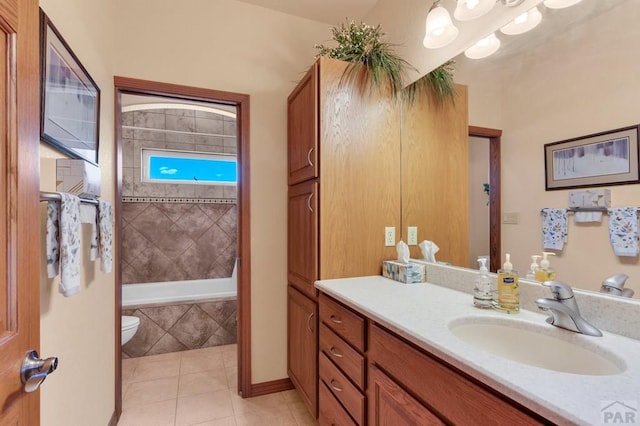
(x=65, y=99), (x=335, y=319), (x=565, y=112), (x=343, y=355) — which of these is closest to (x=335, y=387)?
(x=343, y=355)

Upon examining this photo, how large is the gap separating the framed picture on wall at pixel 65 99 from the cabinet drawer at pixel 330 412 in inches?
62.3

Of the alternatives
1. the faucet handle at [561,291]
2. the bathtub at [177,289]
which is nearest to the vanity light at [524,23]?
the faucet handle at [561,291]

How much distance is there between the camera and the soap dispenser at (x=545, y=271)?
1.16 meters

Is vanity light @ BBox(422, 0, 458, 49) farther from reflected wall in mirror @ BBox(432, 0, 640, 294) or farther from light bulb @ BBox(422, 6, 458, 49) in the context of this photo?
reflected wall in mirror @ BBox(432, 0, 640, 294)

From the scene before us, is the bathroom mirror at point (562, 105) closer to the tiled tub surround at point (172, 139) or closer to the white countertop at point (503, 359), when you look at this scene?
the white countertop at point (503, 359)

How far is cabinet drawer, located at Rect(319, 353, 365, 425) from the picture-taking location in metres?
1.24

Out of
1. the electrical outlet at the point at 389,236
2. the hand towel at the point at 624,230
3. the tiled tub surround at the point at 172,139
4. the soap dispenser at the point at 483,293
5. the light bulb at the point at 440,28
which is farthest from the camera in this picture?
the tiled tub surround at the point at 172,139

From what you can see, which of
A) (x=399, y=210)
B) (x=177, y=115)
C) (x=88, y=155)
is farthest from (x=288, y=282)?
(x=177, y=115)

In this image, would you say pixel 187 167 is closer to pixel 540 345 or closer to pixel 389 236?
pixel 389 236

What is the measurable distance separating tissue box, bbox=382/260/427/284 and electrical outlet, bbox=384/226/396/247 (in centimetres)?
15

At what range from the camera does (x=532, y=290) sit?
3.84 ft

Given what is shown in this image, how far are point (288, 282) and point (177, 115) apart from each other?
8.73 feet

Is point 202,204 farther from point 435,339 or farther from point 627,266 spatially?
point 627,266

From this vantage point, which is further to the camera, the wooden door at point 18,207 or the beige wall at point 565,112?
the beige wall at point 565,112
